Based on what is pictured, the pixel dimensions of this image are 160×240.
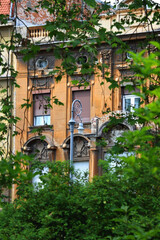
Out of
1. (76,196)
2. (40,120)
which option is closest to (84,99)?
(40,120)

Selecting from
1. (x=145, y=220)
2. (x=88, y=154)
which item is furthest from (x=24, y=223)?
(x=88, y=154)

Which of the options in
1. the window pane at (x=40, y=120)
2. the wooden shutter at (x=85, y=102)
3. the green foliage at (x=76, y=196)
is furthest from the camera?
the window pane at (x=40, y=120)

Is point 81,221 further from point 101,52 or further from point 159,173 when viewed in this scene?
point 101,52

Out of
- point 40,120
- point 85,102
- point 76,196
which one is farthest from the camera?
point 40,120

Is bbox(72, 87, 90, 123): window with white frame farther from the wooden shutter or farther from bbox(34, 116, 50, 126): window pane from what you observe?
bbox(34, 116, 50, 126): window pane

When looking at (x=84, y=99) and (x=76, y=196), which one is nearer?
(x=76, y=196)

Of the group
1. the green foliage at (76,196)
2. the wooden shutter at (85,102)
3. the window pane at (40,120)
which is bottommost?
the green foliage at (76,196)

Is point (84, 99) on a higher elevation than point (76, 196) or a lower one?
higher

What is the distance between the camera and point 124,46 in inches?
566

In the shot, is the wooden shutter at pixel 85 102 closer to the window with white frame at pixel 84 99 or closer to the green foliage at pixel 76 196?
the window with white frame at pixel 84 99

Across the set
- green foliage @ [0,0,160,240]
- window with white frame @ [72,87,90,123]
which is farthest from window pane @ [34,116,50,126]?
green foliage @ [0,0,160,240]

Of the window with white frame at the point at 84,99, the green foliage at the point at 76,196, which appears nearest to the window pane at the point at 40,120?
the window with white frame at the point at 84,99

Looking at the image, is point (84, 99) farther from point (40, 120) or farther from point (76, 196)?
point (76, 196)

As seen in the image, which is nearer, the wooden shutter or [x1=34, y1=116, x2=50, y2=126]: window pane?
the wooden shutter
